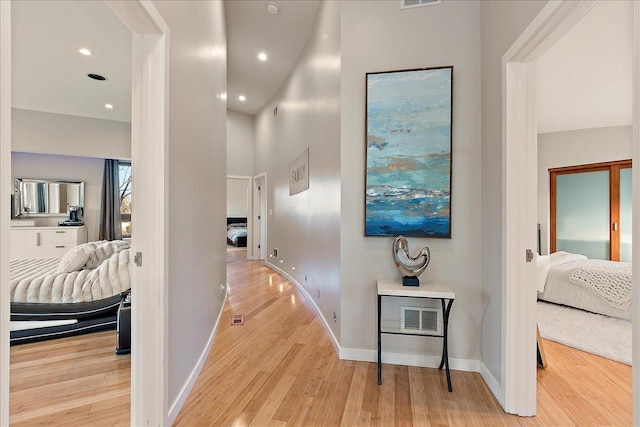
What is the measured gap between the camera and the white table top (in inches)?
76.5

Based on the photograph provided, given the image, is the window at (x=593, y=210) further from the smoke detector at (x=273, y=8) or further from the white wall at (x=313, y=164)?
the smoke detector at (x=273, y=8)

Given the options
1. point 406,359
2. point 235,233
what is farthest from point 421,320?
point 235,233

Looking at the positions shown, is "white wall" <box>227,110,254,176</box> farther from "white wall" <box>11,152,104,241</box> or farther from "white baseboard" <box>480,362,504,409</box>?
"white baseboard" <box>480,362,504,409</box>

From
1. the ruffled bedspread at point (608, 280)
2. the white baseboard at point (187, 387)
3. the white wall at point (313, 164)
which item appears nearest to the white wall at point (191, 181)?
the white baseboard at point (187, 387)

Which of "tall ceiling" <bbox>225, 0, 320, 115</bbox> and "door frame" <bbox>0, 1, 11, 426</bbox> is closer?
"door frame" <bbox>0, 1, 11, 426</bbox>

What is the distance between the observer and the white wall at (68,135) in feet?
15.5

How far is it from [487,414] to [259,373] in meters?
1.50

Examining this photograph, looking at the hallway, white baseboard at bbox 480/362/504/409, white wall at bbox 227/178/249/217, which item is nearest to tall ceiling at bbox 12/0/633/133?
the hallway

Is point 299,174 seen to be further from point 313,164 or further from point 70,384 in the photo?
point 70,384

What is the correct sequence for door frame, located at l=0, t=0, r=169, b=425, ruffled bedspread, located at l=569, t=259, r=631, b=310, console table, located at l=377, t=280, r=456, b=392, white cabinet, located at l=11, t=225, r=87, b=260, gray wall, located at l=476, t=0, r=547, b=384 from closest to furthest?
door frame, located at l=0, t=0, r=169, b=425
gray wall, located at l=476, t=0, r=547, b=384
console table, located at l=377, t=280, r=456, b=392
ruffled bedspread, located at l=569, t=259, r=631, b=310
white cabinet, located at l=11, t=225, r=87, b=260

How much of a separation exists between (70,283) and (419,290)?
3.11 metres

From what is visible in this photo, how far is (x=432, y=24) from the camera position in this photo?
7.24 feet

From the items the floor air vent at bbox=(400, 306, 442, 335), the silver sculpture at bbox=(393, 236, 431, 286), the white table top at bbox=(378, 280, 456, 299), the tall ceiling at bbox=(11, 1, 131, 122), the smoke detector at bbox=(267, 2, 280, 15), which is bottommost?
the floor air vent at bbox=(400, 306, 442, 335)

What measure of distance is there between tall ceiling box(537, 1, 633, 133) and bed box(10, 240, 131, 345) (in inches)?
189
